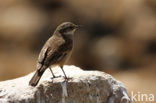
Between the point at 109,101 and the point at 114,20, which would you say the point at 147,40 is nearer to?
the point at 114,20

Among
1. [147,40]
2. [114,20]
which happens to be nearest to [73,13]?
[114,20]

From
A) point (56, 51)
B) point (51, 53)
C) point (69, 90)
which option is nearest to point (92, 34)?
point (56, 51)

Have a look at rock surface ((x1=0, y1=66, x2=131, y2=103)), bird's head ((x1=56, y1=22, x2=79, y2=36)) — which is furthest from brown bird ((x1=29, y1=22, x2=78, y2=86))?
rock surface ((x1=0, y1=66, x2=131, y2=103))

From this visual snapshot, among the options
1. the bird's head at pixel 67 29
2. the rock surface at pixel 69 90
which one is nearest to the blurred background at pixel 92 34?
the bird's head at pixel 67 29

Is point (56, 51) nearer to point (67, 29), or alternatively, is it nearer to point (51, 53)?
point (51, 53)

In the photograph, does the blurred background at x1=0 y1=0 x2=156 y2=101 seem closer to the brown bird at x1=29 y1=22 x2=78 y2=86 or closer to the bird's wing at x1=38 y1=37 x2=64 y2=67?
the brown bird at x1=29 y1=22 x2=78 y2=86

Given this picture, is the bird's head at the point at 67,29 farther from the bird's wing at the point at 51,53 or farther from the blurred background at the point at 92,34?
the blurred background at the point at 92,34
